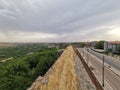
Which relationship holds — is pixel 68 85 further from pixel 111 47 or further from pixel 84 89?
pixel 111 47

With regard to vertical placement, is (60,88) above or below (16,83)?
above

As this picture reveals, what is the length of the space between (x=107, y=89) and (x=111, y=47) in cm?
8929

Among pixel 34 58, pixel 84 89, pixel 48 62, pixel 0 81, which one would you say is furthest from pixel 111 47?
pixel 84 89

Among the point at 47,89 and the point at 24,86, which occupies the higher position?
the point at 47,89

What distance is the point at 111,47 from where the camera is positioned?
368ft

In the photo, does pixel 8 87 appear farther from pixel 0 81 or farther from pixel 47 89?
pixel 47 89

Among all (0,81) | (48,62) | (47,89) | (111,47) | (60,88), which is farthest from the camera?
(111,47)

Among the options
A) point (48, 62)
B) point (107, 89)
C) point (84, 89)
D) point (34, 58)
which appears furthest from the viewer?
point (34, 58)

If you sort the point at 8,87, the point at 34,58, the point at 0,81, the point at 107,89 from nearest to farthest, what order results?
the point at 107,89 < the point at 8,87 < the point at 0,81 < the point at 34,58

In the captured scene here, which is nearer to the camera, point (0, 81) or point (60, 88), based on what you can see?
point (60, 88)

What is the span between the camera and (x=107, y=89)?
24875mm

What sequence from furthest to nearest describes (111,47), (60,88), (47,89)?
(111,47)
(60,88)
(47,89)

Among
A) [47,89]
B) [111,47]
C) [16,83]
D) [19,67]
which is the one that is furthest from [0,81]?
[111,47]

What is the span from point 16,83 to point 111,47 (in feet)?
282
